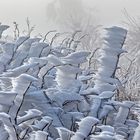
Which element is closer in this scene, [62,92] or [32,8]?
[62,92]

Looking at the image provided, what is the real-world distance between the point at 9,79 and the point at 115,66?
0.48m

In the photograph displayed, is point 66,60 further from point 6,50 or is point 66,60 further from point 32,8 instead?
point 32,8

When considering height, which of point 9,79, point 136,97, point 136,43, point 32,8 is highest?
point 9,79

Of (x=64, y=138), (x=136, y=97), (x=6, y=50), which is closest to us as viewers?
(x=64, y=138)

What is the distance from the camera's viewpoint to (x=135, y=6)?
3347 cm

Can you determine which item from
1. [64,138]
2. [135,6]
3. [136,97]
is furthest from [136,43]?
[135,6]

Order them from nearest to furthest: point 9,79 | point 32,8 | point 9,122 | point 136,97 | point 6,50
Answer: point 9,122, point 9,79, point 6,50, point 136,97, point 32,8

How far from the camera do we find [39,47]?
2.23 m

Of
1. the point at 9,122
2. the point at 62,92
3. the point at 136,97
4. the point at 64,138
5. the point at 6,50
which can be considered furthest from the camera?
the point at 136,97

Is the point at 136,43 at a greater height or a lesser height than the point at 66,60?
lesser

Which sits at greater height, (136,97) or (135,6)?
(136,97)

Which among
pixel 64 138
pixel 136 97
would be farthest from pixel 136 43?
pixel 64 138

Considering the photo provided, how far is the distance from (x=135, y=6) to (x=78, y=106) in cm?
3213

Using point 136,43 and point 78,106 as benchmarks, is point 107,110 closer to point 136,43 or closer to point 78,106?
point 78,106
